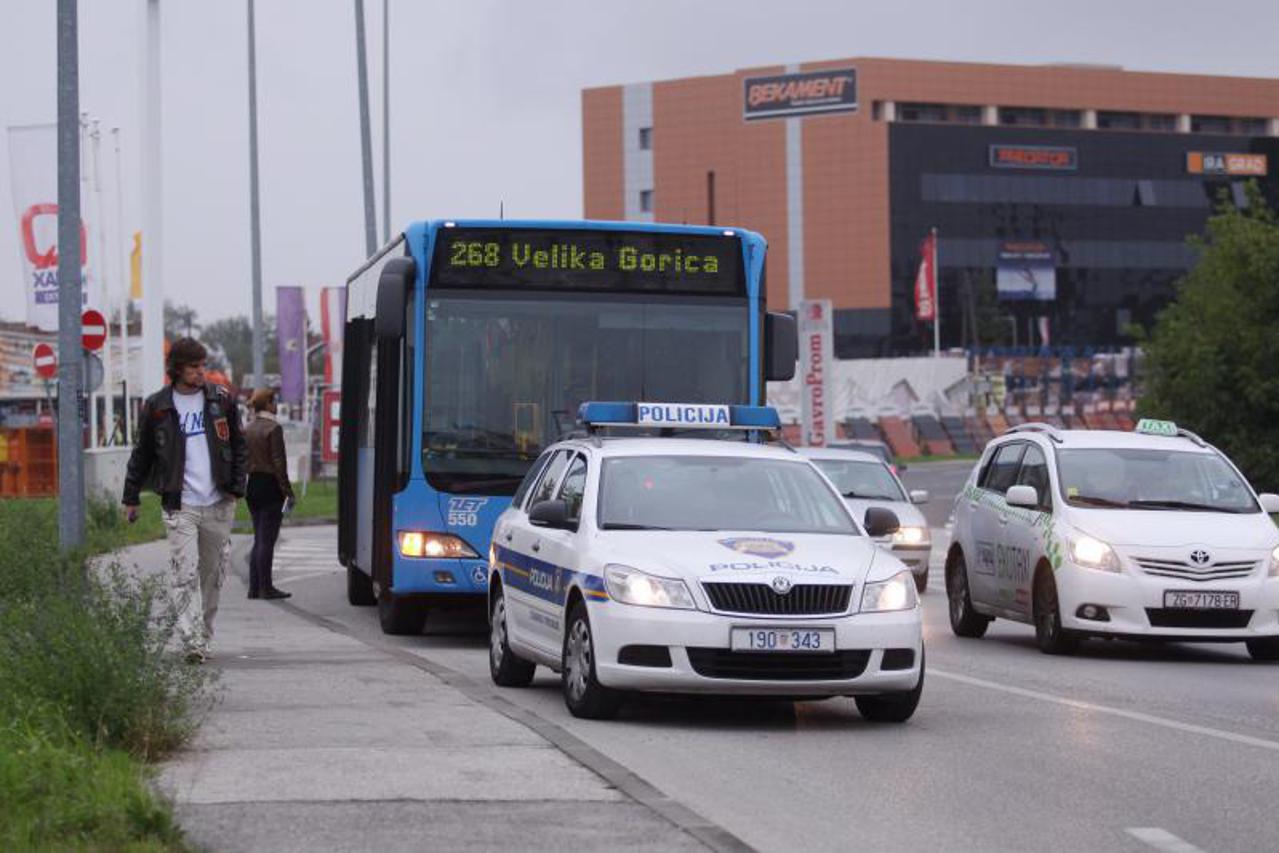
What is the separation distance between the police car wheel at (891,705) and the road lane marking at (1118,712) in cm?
132

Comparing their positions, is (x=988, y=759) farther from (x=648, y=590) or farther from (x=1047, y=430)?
(x=1047, y=430)

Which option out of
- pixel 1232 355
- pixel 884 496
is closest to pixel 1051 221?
pixel 1232 355

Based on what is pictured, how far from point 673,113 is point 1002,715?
124674 millimetres

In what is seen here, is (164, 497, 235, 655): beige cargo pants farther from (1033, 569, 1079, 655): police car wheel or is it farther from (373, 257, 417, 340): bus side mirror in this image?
(1033, 569, 1079, 655): police car wheel

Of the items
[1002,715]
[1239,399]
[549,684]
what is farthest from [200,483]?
[1239,399]

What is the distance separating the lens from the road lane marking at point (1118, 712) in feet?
37.3

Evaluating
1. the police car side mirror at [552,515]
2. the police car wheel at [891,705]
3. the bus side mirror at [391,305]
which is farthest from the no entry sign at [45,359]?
the police car wheel at [891,705]

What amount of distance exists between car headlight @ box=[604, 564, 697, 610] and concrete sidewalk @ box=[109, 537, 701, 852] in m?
0.86

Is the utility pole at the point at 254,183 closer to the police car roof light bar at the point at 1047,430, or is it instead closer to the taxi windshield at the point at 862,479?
the taxi windshield at the point at 862,479

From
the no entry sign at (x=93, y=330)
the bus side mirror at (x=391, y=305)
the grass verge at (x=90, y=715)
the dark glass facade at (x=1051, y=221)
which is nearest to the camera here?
the grass verge at (x=90, y=715)

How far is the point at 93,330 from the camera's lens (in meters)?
30.0

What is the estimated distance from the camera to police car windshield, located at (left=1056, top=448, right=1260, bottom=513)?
1730 centimetres

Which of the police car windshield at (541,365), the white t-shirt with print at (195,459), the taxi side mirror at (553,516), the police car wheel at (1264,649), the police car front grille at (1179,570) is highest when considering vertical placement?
the police car windshield at (541,365)

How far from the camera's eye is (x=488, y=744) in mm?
10133
